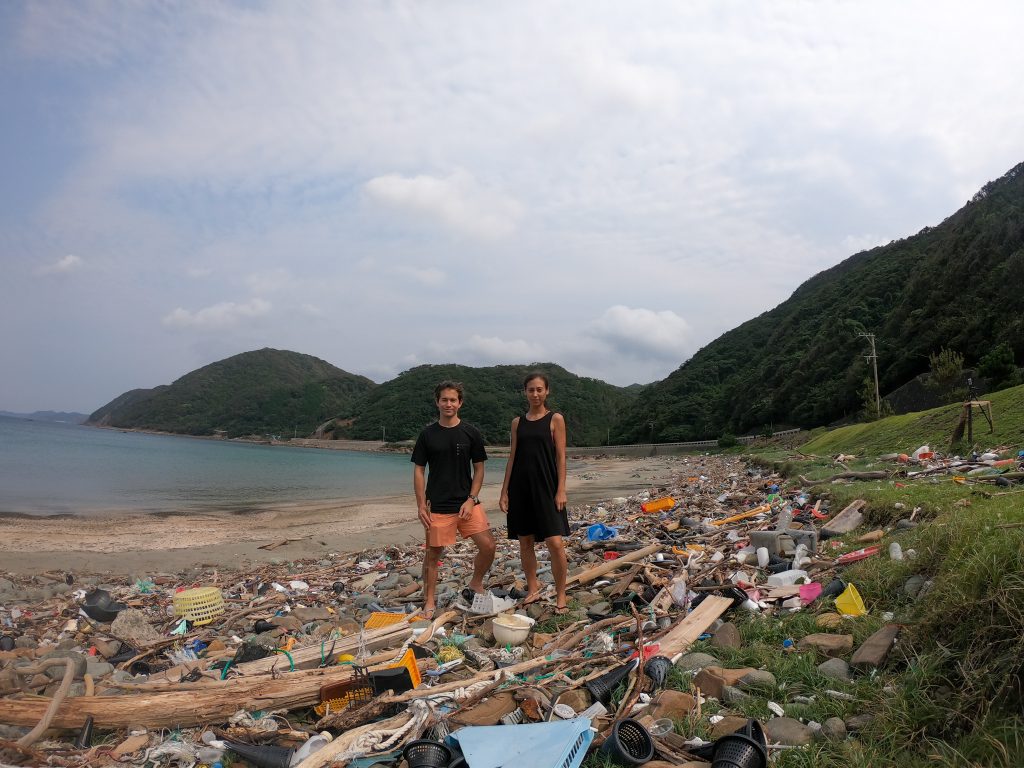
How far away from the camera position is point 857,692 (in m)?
3.02

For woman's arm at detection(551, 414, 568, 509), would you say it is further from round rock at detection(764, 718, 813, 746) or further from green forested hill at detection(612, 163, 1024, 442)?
green forested hill at detection(612, 163, 1024, 442)

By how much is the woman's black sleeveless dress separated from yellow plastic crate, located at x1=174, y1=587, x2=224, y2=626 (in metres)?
3.62

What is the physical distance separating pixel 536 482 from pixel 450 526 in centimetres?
85

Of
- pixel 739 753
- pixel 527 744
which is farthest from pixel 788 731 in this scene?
pixel 527 744

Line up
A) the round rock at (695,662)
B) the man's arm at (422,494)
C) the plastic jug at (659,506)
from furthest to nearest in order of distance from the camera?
the plastic jug at (659,506) → the man's arm at (422,494) → the round rock at (695,662)

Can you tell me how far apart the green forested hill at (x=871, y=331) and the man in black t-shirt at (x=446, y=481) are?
Answer: 3791 cm

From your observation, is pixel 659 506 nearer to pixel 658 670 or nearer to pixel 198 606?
pixel 198 606

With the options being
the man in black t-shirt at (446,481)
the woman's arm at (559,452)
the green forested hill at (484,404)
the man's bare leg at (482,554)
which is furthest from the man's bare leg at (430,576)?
the green forested hill at (484,404)

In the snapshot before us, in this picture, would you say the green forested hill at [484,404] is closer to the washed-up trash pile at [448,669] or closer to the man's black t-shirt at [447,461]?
the washed-up trash pile at [448,669]

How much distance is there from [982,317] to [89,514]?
45981 millimetres

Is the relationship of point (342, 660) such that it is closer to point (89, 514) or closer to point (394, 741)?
point (394, 741)

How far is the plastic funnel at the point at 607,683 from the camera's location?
3.35 meters

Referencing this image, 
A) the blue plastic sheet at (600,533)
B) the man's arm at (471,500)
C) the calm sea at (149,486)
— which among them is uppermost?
the man's arm at (471,500)

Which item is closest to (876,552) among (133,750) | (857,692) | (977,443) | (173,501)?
(857,692)
